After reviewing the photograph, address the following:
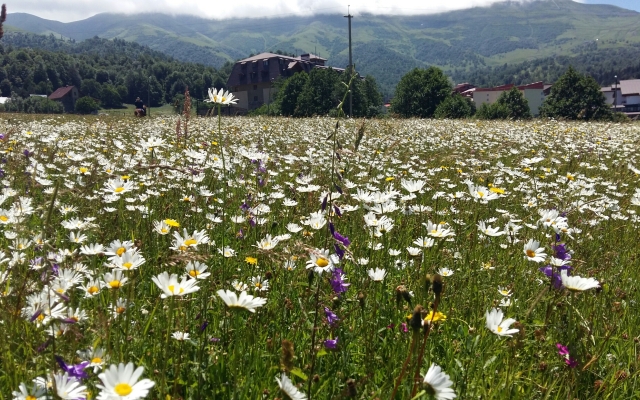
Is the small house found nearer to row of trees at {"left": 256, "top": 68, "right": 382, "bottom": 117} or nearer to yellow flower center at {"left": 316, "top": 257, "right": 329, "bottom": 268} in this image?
row of trees at {"left": 256, "top": 68, "right": 382, "bottom": 117}

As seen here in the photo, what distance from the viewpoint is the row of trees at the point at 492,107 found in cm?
4009

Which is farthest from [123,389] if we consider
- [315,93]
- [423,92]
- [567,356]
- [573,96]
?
[423,92]

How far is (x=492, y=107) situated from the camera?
4950 centimetres

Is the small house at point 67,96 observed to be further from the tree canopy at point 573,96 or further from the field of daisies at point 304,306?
the field of daisies at point 304,306

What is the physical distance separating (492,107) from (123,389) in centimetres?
5317

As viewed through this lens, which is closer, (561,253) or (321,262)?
(321,262)

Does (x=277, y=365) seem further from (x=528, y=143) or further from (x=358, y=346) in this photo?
(x=528, y=143)

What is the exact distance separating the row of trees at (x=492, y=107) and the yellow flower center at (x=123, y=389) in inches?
1557

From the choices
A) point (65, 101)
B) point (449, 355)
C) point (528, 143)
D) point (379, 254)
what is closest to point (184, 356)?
point (449, 355)

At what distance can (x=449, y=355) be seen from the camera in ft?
6.12

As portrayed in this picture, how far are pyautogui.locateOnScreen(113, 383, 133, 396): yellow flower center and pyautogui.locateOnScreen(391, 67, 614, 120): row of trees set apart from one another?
39.5 m

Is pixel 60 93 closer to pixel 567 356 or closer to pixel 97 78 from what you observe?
pixel 97 78

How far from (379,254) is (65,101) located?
4153 inches

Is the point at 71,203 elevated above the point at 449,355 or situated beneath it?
elevated above
